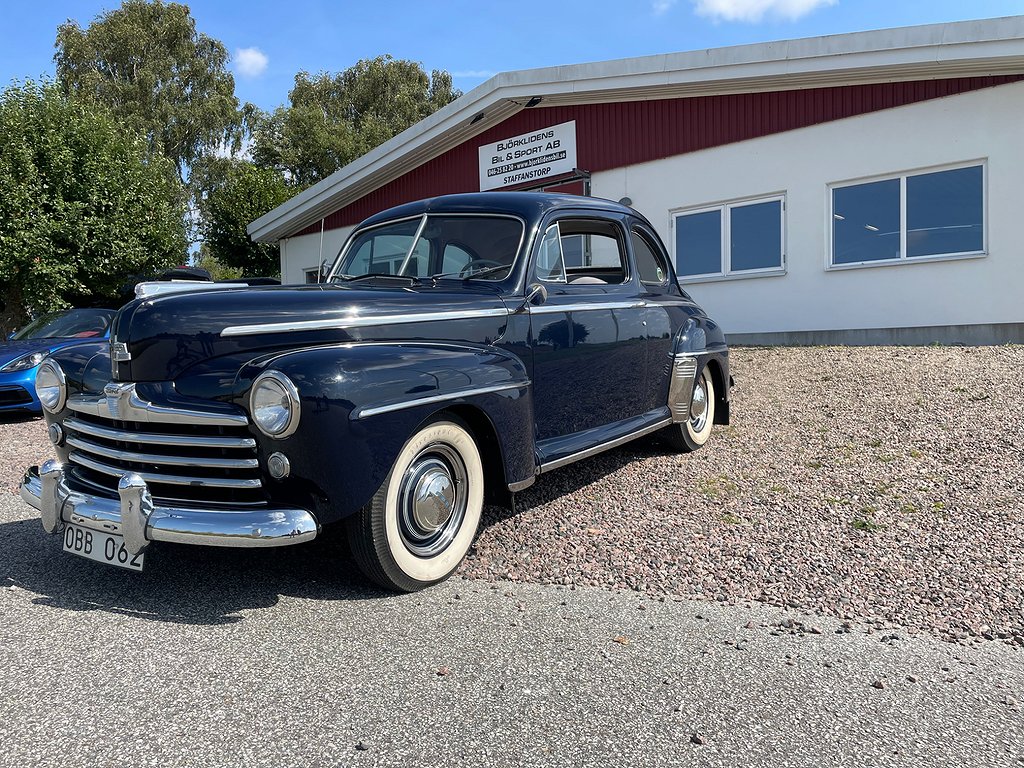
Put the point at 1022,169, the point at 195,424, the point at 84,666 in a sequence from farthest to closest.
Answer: the point at 1022,169
the point at 195,424
the point at 84,666

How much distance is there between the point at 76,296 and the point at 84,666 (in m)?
16.2

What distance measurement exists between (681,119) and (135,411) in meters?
10.5

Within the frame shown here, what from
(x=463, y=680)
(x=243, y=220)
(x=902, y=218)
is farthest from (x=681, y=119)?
(x=243, y=220)

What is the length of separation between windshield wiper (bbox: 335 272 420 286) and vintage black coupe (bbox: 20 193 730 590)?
0.01 meters

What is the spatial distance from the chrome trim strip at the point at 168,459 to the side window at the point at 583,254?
6.53 ft

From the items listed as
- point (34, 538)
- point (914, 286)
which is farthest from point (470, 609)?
point (914, 286)

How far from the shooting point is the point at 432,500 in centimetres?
329

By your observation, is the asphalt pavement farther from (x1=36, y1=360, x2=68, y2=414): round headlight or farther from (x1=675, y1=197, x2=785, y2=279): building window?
(x1=675, y1=197, x2=785, y2=279): building window

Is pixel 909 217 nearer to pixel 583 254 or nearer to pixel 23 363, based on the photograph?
pixel 583 254

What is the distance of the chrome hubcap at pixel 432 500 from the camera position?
3.20 meters

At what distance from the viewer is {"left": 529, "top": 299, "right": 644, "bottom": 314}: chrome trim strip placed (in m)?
4.04

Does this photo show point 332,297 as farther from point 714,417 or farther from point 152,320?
point 714,417

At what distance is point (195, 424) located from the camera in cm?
292

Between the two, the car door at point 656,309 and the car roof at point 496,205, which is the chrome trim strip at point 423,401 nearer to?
the car roof at point 496,205
